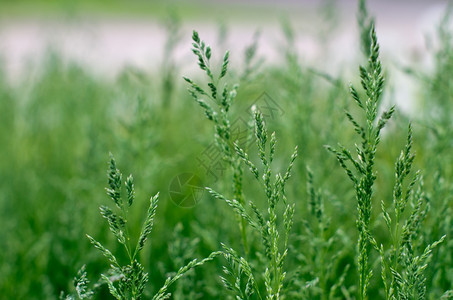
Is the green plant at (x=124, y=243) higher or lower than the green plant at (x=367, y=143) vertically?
lower

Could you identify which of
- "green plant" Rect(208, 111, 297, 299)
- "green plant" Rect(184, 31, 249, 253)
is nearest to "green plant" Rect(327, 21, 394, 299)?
"green plant" Rect(208, 111, 297, 299)

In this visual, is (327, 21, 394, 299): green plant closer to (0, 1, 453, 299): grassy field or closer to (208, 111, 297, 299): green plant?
(0, 1, 453, 299): grassy field

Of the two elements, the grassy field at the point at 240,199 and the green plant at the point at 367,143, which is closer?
the green plant at the point at 367,143

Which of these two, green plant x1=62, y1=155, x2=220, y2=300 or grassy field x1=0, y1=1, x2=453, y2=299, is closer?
green plant x1=62, y1=155, x2=220, y2=300

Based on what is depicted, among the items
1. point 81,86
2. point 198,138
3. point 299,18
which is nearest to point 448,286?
point 198,138

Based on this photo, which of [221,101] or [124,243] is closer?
[124,243]

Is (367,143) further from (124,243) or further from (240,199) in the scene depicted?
(124,243)

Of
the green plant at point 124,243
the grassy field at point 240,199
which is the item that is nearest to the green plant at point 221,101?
the grassy field at point 240,199

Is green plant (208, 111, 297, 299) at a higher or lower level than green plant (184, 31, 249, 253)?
lower

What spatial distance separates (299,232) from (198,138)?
51 centimetres

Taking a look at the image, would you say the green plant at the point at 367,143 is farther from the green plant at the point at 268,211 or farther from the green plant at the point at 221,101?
the green plant at the point at 221,101

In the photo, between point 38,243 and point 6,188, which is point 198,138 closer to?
point 38,243

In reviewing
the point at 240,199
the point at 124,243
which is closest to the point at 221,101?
the point at 240,199

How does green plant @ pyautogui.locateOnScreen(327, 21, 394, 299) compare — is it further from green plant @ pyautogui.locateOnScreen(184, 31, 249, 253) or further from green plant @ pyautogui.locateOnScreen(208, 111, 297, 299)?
green plant @ pyautogui.locateOnScreen(184, 31, 249, 253)
